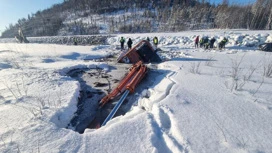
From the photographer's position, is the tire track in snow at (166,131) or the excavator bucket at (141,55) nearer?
the tire track in snow at (166,131)

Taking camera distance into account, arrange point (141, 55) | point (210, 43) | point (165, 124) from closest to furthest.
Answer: point (165, 124) < point (141, 55) < point (210, 43)

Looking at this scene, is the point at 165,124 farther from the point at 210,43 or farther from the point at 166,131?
the point at 210,43

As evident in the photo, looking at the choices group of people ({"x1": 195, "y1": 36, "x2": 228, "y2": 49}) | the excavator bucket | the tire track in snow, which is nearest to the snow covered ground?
the tire track in snow

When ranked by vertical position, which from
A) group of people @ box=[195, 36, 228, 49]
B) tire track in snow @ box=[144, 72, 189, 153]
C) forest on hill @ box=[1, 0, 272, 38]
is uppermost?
forest on hill @ box=[1, 0, 272, 38]

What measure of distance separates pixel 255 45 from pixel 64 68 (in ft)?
59.2

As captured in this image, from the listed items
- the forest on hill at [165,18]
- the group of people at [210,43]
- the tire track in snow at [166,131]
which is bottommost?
the tire track in snow at [166,131]

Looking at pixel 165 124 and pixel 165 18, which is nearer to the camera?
pixel 165 124

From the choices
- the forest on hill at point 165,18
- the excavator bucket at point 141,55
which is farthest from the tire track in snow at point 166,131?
the forest on hill at point 165,18

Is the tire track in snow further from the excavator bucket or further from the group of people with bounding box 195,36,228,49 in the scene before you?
the group of people with bounding box 195,36,228,49

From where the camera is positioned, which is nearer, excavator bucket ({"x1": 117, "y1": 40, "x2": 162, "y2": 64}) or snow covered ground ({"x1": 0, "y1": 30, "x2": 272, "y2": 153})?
snow covered ground ({"x1": 0, "y1": 30, "x2": 272, "y2": 153})

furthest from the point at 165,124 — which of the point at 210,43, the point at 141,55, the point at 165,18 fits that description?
the point at 165,18

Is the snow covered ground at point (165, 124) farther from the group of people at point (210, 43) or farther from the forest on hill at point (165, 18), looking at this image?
the forest on hill at point (165, 18)

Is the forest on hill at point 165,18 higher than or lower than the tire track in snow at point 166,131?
higher

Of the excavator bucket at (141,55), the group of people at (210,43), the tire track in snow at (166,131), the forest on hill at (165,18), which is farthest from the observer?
the forest on hill at (165,18)
